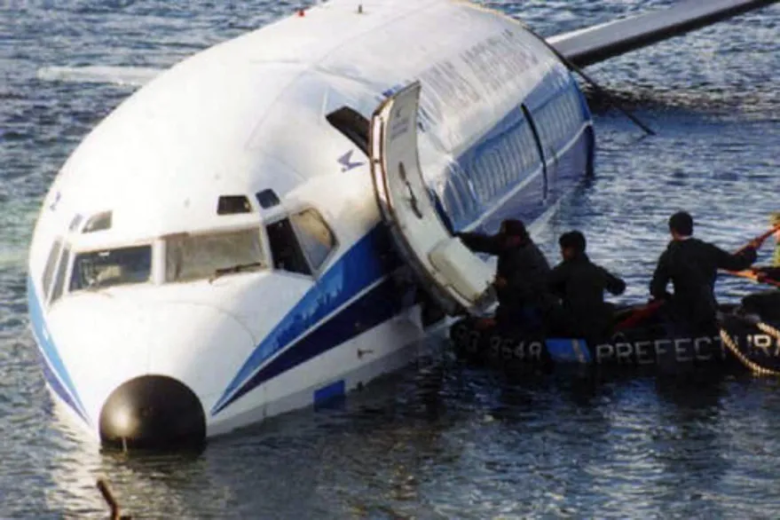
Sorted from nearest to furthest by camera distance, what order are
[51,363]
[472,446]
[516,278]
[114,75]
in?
1. [51,363]
2. [472,446]
3. [516,278]
4. [114,75]

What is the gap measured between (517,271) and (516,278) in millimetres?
121

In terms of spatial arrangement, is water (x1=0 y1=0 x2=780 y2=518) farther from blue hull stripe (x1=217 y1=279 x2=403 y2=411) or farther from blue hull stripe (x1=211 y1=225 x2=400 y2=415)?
blue hull stripe (x1=211 y1=225 x2=400 y2=415)

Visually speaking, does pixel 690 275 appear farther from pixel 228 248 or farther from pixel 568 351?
pixel 228 248

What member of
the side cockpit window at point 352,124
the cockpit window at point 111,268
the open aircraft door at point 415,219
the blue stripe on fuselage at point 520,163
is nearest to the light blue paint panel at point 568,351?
the open aircraft door at point 415,219

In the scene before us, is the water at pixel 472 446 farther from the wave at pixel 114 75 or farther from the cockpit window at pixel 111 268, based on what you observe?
the wave at pixel 114 75

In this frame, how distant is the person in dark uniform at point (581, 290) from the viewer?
94.2ft

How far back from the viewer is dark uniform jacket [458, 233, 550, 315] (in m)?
29.1

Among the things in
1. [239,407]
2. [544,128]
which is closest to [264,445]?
[239,407]

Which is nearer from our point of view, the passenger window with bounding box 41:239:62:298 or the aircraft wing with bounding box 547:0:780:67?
the passenger window with bounding box 41:239:62:298

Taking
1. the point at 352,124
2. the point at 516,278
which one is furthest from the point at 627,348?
the point at 352,124

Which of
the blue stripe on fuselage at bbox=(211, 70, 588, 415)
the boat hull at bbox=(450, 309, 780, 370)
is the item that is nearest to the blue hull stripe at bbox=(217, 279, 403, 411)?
the blue stripe on fuselage at bbox=(211, 70, 588, 415)

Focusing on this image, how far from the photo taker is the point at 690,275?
28672mm

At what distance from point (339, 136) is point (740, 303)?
21.7ft

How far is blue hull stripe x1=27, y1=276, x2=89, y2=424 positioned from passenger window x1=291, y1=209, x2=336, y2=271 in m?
3.15
